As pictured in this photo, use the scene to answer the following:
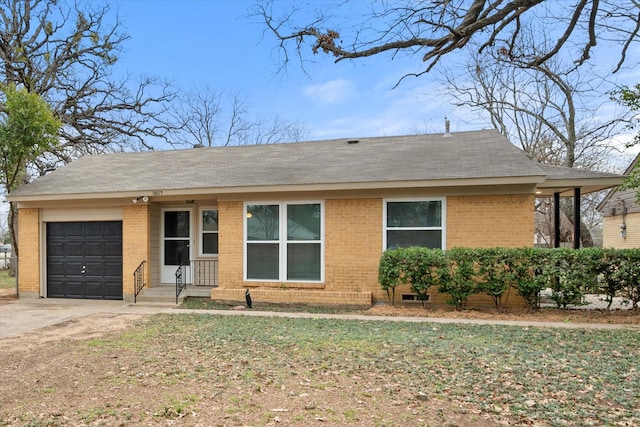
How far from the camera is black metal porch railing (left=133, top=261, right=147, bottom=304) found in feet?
35.3

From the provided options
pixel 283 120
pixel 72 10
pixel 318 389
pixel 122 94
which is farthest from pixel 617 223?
pixel 72 10

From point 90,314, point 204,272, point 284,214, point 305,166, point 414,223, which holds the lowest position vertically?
point 90,314

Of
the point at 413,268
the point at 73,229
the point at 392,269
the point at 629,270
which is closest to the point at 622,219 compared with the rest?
the point at 629,270

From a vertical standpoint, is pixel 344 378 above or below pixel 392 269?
below

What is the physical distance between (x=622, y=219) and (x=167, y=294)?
1995 centimetres

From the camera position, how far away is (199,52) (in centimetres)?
2595

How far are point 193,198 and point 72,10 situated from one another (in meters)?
17.4

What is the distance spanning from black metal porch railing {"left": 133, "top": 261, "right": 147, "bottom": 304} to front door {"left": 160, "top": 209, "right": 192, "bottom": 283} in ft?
2.47

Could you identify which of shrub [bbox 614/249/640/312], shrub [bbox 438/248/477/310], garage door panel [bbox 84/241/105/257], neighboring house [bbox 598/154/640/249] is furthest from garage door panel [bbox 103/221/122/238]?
neighboring house [bbox 598/154/640/249]

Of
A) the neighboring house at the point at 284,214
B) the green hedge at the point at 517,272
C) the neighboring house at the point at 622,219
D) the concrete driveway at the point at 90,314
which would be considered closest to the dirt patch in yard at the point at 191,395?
the concrete driveway at the point at 90,314

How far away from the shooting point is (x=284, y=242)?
1013cm

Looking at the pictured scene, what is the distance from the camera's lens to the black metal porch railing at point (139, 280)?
35.3ft

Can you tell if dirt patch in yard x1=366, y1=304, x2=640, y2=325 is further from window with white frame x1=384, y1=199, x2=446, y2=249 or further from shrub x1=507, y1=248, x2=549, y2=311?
window with white frame x1=384, y1=199, x2=446, y2=249

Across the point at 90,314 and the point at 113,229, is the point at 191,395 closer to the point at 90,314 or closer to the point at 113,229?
the point at 90,314
